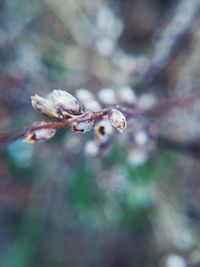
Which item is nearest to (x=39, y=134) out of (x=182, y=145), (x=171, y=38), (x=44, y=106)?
(x=44, y=106)

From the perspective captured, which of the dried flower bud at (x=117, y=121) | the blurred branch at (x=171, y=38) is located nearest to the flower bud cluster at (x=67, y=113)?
the dried flower bud at (x=117, y=121)

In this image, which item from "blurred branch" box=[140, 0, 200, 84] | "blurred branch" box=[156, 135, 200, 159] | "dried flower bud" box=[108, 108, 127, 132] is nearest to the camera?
"dried flower bud" box=[108, 108, 127, 132]

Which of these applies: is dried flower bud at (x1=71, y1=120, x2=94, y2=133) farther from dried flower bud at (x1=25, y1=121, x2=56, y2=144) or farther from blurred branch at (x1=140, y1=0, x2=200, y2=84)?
blurred branch at (x1=140, y1=0, x2=200, y2=84)

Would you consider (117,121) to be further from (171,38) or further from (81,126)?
(171,38)

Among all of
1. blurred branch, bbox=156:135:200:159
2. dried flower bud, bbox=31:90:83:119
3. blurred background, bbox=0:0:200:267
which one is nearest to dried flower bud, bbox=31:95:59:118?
dried flower bud, bbox=31:90:83:119

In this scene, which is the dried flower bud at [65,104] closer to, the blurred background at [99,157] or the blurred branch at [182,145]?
the blurred background at [99,157]

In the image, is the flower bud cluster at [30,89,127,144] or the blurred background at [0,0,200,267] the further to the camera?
the blurred background at [0,0,200,267]
